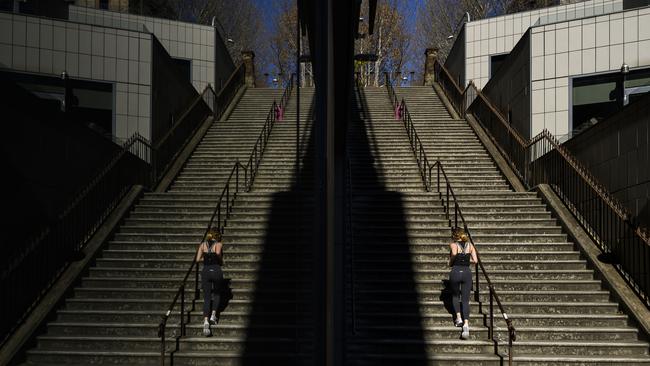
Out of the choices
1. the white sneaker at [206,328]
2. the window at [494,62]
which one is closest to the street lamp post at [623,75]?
the window at [494,62]

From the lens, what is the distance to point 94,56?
18656 millimetres

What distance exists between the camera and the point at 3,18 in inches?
644

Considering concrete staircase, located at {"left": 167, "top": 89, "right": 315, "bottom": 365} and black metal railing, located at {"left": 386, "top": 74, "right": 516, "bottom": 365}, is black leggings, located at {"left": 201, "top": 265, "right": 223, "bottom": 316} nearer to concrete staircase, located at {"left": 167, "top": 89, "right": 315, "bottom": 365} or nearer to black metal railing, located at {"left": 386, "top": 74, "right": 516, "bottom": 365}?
concrete staircase, located at {"left": 167, "top": 89, "right": 315, "bottom": 365}

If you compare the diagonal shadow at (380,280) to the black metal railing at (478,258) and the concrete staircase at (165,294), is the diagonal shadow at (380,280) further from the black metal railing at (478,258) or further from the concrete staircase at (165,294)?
the concrete staircase at (165,294)

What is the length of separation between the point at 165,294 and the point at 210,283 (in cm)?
169

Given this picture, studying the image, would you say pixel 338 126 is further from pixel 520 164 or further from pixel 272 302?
pixel 520 164

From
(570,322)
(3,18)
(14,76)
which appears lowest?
→ (570,322)

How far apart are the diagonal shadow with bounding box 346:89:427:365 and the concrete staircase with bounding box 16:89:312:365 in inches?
51.6

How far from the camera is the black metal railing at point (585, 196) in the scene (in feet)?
36.3

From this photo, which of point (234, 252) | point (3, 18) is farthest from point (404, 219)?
point (3, 18)

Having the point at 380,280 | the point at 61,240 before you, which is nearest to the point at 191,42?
the point at 61,240

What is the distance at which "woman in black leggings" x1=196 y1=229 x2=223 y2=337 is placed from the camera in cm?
1026

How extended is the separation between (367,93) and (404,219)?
589 inches

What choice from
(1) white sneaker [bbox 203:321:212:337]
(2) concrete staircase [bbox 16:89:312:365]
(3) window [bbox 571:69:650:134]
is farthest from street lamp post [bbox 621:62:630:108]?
(1) white sneaker [bbox 203:321:212:337]
